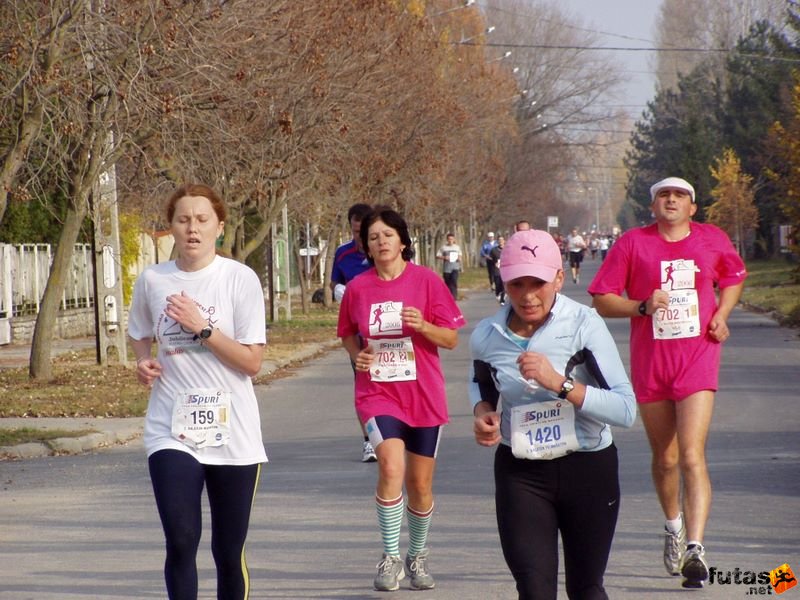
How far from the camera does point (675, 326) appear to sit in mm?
7289

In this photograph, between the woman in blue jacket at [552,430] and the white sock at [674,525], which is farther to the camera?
the white sock at [674,525]

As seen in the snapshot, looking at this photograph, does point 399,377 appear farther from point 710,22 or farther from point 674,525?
point 710,22

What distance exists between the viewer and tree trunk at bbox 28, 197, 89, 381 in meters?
19.1

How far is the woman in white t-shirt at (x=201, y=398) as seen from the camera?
18.1 ft

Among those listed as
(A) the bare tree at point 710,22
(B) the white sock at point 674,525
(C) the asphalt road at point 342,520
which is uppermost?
(A) the bare tree at point 710,22

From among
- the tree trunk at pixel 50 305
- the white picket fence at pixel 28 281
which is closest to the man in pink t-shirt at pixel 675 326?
the tree trunk at pixel 50 305

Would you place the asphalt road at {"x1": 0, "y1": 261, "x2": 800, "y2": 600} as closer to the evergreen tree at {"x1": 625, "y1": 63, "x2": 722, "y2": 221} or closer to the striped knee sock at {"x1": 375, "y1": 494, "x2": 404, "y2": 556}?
the striped knee sock at {"x1": 375, "y1": 494, "x2": 404, "y2": 556}

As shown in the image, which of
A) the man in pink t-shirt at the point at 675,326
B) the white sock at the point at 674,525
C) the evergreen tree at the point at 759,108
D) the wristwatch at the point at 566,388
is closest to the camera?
the wristwatch at the point at 566,388

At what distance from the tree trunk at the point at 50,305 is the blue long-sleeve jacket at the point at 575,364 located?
48.2 ft

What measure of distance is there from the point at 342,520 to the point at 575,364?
4419mm

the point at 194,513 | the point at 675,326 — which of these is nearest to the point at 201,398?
the point at 194,513

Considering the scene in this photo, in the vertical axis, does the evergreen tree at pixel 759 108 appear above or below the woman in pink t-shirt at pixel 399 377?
above

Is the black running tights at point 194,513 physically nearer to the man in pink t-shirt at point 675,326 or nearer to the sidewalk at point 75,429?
the man in pink t-shirt at point 675,326

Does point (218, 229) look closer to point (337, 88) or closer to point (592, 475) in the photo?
point (592, 475)
